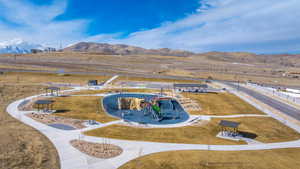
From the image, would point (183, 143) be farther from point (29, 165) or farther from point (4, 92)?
point (4, 92)

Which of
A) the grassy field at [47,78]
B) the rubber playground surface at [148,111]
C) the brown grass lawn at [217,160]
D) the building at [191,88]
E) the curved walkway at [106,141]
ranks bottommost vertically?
the brown grass lawn at [217,160]

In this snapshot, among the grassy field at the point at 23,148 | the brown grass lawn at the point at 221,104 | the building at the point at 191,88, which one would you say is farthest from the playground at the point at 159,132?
the building at the point at 191,88

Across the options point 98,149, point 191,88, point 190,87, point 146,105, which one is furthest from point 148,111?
point 98,149

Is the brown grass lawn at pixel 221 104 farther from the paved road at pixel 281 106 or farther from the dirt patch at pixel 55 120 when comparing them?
the dirt patch at pixel 55 120

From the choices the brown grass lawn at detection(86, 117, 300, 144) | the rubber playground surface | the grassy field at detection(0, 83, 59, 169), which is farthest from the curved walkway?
the rubber playground surface

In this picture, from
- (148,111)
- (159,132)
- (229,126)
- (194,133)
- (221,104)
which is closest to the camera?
(229,126)

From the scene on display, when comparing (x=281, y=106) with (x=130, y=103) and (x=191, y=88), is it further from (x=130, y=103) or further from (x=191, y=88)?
(x=130, y=103)
